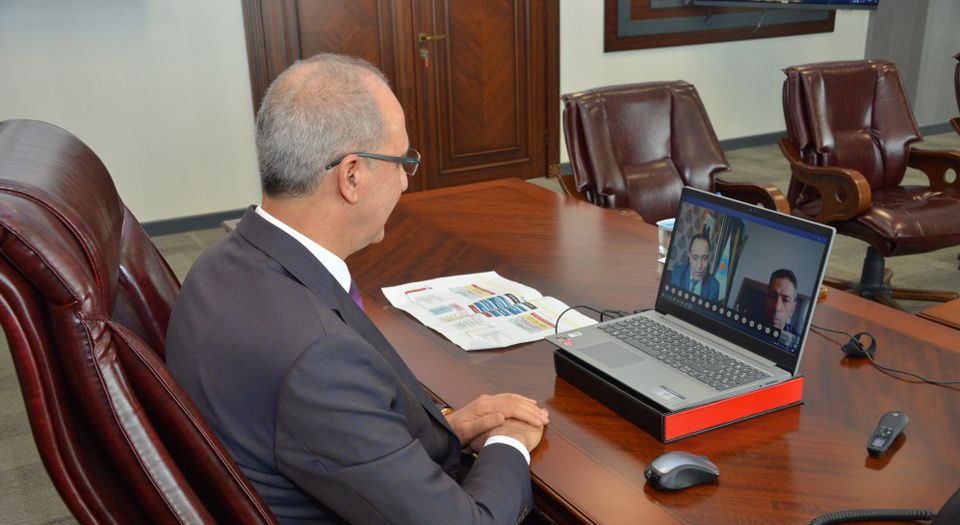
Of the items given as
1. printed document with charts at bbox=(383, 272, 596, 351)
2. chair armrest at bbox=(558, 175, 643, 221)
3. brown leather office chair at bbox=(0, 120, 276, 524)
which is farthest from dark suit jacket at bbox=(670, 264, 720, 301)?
chair armrest at bbox=(558, 175, 643, 221)

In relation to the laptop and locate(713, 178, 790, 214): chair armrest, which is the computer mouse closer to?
the laptop

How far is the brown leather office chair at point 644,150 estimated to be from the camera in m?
3.18

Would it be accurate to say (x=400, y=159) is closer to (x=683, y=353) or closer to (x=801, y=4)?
(x=683, y=353)

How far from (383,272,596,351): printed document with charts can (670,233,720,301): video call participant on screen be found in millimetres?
245

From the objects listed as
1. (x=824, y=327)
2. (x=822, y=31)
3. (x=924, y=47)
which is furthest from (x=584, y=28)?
(x=824, y=327)

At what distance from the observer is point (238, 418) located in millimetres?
1186

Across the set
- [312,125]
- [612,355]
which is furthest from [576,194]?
[312,125]

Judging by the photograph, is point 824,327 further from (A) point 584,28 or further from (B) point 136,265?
(A) point 584,28

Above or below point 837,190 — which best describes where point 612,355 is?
above

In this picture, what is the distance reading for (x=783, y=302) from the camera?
1.45m

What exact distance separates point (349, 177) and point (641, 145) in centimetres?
212

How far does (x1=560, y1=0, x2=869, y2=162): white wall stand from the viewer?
6.14 meters

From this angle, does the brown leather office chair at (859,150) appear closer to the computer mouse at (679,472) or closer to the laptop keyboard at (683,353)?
the laptop keyboard at (683,353)

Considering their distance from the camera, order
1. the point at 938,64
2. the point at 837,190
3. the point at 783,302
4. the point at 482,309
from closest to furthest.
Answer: the point at 783,302 < the point at 482,309 < the point at 837,190 < the point at 938,64
